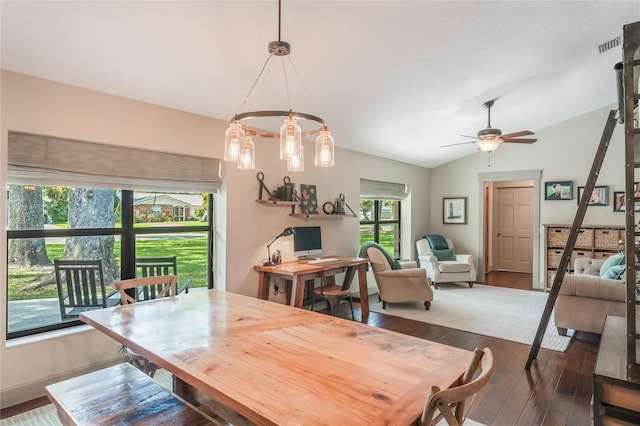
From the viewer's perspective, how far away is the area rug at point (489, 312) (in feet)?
12.8

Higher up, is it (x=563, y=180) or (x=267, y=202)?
(x=563, y=180)

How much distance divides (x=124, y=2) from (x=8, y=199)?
1.73 m

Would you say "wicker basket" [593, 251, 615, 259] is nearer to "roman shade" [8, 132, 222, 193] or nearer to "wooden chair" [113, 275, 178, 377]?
"roman shade" [8, 132, 222, 193]

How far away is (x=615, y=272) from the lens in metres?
3.67

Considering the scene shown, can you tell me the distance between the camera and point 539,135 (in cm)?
624

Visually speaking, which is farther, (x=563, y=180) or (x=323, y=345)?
(x=563, y=180)

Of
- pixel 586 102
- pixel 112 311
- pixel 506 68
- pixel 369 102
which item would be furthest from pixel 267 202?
pixel 586 102

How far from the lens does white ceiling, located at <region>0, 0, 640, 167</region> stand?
2.14 m

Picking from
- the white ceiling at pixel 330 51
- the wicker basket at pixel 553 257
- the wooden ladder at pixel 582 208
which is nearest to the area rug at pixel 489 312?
the wicker basket at pixel 553 257

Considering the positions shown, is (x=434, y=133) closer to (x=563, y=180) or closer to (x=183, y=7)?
(x=563, y=180)

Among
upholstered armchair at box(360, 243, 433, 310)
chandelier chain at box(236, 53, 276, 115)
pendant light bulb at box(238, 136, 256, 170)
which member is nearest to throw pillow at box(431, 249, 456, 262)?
upholstered armchair at box(360, 243, 433, 310)

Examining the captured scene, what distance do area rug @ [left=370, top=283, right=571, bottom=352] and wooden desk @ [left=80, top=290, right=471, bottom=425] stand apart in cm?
291

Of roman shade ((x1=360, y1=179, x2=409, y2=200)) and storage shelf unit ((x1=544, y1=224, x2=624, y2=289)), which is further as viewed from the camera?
roman shade ((x1=360, y1=179, x2=409, y2=200))

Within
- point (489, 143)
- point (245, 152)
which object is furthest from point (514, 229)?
point (245, 152)
